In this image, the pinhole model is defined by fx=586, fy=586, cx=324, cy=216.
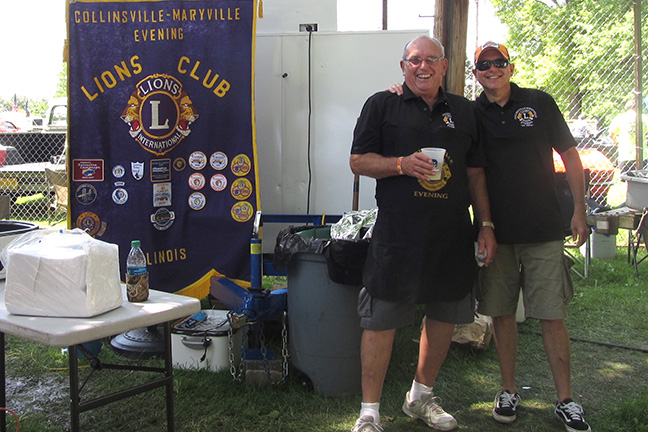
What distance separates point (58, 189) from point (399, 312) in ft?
26.6

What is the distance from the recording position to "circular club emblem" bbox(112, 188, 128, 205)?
170 inches

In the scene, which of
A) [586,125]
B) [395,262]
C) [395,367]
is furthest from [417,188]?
[586,125]

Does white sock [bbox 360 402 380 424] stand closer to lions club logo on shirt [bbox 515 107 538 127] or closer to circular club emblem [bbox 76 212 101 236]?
lions club logo on shirt [bbox 515 107 538 127]

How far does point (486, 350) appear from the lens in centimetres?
403

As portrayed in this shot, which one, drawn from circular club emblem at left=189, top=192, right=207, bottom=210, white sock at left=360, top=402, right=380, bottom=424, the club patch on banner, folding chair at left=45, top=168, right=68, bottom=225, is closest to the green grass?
white sock at left=360, top=402, right=380, bottom=424

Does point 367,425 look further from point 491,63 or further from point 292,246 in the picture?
point 491,63

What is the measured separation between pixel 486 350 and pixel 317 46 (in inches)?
102

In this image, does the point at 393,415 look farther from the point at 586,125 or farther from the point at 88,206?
the point at 586,125

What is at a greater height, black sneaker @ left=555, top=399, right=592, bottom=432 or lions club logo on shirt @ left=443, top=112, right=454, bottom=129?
lions club logo on shirt @ left=443, top=112, right=454, bottom=129

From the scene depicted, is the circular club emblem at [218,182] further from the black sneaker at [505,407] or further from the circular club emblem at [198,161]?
the black sneaker at [505,407]

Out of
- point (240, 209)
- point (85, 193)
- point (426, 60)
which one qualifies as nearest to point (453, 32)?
point (426, 60)

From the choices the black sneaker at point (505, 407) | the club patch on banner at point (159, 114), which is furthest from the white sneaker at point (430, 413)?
the club patch on banner at point (159, 114)

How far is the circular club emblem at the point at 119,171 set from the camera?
4301 millimetres

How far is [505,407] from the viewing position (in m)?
3.01
